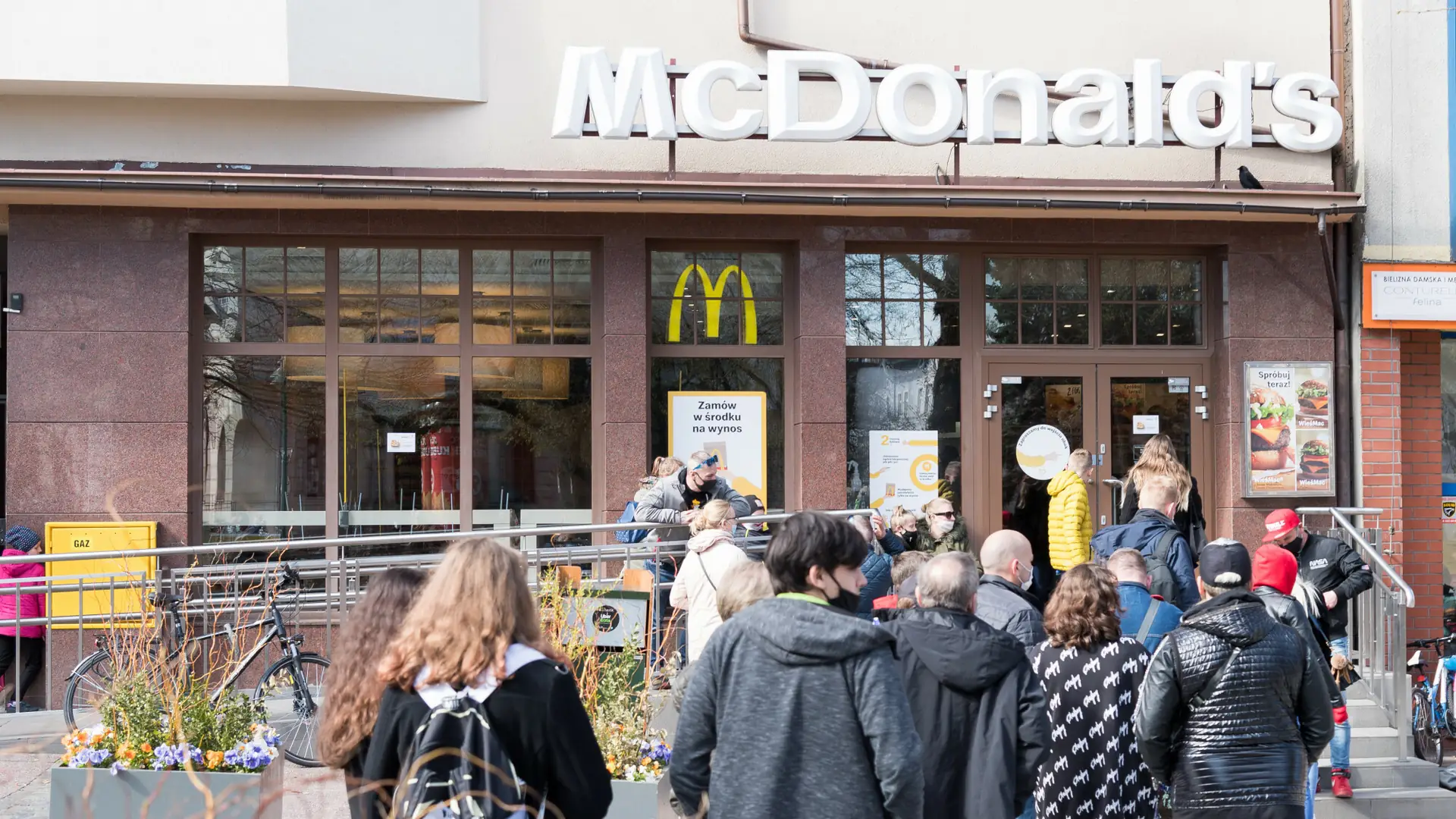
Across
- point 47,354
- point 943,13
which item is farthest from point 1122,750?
point 47,354

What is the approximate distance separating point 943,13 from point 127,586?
25.8 feet

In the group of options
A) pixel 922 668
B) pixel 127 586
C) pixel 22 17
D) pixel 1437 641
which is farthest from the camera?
pixel 1437 641

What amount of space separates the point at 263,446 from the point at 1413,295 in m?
9.63

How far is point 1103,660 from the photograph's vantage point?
505cm

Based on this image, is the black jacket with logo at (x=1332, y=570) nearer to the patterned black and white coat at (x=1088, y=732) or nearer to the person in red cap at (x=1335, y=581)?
the person in red cap at (x=1335, y=581)

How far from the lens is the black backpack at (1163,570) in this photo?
7043mm

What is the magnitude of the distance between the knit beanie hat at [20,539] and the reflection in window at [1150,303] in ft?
28.5

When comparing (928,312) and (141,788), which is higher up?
(928,312)

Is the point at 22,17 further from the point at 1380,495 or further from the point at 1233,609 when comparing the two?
the point at 1380,495

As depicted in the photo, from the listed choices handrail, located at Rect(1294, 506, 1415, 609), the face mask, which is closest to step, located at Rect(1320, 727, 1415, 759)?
handrail, located at Rect(1294, 506, 1415, 609)

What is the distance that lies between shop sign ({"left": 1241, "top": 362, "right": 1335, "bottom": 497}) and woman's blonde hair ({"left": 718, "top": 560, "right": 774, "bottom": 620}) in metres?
7.71

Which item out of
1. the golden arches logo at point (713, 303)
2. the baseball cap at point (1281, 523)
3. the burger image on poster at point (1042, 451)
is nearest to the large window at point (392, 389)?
the golden arches logo at point (713, 303)

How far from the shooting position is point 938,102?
10.2 m

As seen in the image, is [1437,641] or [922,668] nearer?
[922,668]
